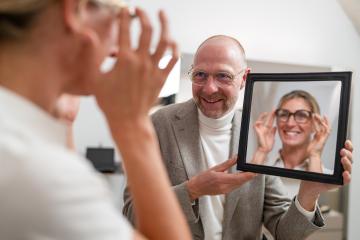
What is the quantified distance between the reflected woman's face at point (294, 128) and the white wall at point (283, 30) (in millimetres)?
1483

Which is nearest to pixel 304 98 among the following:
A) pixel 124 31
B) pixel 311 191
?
pixel 311 191

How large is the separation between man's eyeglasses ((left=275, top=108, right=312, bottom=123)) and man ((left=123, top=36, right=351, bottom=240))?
0.66 ft

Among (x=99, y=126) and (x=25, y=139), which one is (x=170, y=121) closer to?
(x=25, y=139)

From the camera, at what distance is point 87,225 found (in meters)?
0.43

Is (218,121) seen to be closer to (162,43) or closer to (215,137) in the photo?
(215,137)

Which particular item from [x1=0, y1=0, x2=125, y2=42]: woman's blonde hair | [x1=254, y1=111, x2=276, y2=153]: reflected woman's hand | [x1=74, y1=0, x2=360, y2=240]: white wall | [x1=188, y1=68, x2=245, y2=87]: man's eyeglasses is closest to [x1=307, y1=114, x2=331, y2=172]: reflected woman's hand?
[x1=254, y1=111, x2=276, y2=153]: reflected woman's hand

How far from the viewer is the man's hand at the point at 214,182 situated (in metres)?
1.13

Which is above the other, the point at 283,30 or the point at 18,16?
the point at 283,30

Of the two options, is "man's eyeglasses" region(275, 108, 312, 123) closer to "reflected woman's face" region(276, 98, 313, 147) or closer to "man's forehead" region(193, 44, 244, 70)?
"reflected woman's face" region(276, 98, 313, 147)

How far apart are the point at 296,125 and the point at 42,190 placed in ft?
3.03

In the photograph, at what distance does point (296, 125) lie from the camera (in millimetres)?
1176

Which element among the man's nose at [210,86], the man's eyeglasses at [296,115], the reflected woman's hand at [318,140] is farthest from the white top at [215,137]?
the reflected woman's hand at [318,140]

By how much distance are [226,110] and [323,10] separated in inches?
76.7

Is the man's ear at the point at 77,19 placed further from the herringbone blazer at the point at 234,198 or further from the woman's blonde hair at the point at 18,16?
the herringbone blazer at the point at 234,198
